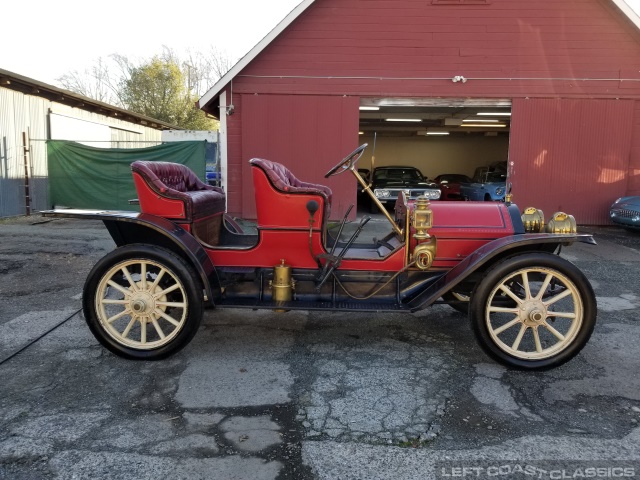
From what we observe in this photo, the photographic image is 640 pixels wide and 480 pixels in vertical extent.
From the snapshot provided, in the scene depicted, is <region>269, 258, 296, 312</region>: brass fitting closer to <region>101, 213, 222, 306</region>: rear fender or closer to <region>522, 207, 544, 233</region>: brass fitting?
<region>101, 213, 222, 306</region>: rear fender

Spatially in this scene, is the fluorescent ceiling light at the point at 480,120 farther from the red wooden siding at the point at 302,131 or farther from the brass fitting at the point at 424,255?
the brass fitting at the point at 424,255

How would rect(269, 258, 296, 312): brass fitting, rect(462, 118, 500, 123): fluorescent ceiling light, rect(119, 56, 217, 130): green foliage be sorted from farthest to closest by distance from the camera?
rect(119, 56, 217, 130): green foliage → rect(462, 118, 500, 123): fluorescent ceiling light → rect(269, 258, 296, 312): brass fitting

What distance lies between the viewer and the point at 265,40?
11.3 metres

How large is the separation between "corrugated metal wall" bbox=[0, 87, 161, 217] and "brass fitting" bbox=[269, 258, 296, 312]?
402 inches

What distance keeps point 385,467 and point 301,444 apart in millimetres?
454

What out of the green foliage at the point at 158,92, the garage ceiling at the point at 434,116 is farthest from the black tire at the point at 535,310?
the green foliage at the point at 158,92

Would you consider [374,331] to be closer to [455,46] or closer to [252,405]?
[252,405]

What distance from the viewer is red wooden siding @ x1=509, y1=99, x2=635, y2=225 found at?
11633mm

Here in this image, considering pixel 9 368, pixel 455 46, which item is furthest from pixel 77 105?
pixel 9 368

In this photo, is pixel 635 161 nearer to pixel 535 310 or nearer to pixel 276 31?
pixel 276 31

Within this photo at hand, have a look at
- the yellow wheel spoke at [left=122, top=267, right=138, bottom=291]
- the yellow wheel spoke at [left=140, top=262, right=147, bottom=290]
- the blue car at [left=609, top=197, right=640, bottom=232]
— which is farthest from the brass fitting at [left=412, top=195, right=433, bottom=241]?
the blue car at [left=609, top=197, right=640, bottom=232]

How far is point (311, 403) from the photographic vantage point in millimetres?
Answer: 3174

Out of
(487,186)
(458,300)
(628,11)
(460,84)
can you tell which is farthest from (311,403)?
(487,186)

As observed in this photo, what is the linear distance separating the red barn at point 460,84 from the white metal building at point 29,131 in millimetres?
3424
